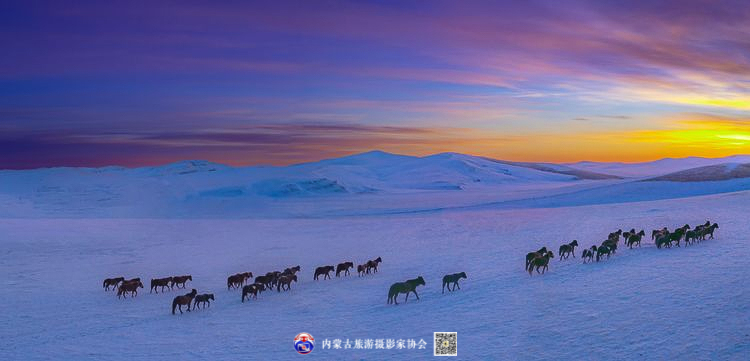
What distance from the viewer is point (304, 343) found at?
43.6 ft

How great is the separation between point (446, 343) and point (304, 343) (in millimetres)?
3524

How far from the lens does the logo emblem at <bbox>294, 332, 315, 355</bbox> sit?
1296cm

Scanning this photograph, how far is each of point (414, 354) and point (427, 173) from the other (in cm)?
13552

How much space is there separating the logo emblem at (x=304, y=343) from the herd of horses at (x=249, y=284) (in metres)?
3.93

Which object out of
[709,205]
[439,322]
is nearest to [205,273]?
[439,322]

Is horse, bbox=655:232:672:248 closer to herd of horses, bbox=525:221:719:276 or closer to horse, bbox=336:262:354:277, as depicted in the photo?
herd of horses, bbox=525:221:719:276

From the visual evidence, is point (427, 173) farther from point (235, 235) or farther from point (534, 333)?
point (534, 333)

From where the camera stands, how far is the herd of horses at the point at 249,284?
1750cm

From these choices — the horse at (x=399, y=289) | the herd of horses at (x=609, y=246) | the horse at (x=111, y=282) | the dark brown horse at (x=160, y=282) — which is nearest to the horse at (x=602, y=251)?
the herd of horses at (x=609, y=246)

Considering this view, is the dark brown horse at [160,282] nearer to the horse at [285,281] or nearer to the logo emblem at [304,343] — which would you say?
the horse at [285,281]

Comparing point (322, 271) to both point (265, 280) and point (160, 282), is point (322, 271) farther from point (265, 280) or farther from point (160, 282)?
point (160, 282)

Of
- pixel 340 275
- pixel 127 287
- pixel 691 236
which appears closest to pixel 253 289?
pixel 127 287

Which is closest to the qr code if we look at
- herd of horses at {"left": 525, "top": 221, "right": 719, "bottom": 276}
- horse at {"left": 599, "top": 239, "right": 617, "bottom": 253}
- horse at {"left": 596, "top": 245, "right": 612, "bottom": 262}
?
herd of horses at {"left": 525, "top": 221, "right": 719, "bottom": 276}

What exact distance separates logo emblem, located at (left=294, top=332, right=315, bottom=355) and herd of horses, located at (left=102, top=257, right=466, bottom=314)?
393 centimetres
